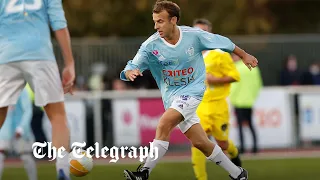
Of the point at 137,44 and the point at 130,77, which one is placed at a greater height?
the point at 130,77

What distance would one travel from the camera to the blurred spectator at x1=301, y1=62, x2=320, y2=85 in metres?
23.6

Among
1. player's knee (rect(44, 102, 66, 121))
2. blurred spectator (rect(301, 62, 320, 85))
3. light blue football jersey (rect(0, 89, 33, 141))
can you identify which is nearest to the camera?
player's knee (rect(44, 102, 66, 121))

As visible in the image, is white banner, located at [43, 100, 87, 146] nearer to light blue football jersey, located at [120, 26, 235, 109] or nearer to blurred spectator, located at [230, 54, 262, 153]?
blurred spectator, located at [230, 54, 262, 153]

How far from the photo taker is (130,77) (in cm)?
955

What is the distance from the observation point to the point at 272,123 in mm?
21453

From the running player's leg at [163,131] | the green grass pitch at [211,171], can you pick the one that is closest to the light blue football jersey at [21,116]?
the green grass pitch at [211,171]

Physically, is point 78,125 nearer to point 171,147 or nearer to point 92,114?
point 92,114

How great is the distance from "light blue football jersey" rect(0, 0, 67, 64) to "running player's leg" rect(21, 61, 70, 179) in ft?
0.32

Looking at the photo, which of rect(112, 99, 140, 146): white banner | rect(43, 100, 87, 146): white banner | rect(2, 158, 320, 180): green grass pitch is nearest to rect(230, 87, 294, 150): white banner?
rect(112, 99, 140, 146): white banner

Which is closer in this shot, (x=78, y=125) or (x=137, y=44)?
(x=78, y=125)

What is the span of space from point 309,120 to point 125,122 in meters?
4.18

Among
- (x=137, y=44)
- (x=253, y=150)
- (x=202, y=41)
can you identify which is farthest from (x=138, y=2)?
(x=202, y=41)

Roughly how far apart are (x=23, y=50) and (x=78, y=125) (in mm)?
11996

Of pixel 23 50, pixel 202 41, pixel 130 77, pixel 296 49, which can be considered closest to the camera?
pixel 23 50
